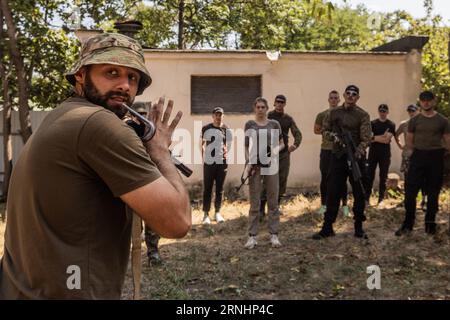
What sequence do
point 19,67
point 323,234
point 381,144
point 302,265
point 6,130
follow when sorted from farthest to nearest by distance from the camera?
1. point 6,130
2. point 19,67
3. point 381,144
4. point 323,234
5. point 302,265

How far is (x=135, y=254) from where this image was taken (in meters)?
→ 1.90

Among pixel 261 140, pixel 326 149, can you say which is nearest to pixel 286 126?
pixel 326 149

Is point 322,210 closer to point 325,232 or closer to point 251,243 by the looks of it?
point 325,232

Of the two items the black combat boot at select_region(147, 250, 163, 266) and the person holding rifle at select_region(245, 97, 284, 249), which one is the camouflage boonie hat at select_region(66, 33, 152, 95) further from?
the person holding rifle at select_region(245, 97, 284, 249)

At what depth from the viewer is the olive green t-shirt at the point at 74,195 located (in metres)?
1.53

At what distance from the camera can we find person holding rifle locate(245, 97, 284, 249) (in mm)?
7336

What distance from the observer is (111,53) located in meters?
1.75

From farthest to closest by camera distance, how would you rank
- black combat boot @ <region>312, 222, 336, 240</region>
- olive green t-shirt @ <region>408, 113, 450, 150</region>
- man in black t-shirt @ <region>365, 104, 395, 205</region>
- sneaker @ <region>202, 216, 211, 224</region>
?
man in black t-shirt @ <region>365, 104, 395, 205</region> → sneaker @ <region>202, 216, 211, 224</region> → black combat boot @ <region>312, 222, 336, 240</region> → olive green t-shirt @ <region>408, 113, 450, 150</region>

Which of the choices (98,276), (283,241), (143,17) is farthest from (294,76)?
(98,276)

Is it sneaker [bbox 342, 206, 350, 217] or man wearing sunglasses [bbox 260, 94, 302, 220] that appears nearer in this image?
man wearing sunglasses [bbox 260, 94, 302, 220]

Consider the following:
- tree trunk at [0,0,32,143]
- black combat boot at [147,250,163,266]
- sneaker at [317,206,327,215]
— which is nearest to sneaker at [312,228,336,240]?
sneaker at [317,206,327,215]

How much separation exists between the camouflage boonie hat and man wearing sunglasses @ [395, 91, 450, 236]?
646 cm

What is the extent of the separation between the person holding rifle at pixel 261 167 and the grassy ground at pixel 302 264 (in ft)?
0.95

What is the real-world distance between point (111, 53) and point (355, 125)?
6.03m
